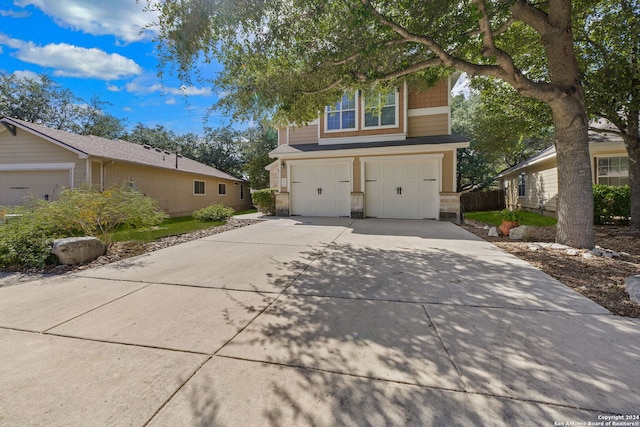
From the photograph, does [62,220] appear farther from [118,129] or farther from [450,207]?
[118,129]

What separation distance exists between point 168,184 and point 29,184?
5085 millimetres

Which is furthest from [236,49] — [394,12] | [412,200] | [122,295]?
[412,200]

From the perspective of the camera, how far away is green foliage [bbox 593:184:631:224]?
9.21 metres

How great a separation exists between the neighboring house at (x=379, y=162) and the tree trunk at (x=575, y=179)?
4.46 meters

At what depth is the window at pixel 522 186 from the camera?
54.1 feet

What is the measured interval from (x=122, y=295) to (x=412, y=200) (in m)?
9.88

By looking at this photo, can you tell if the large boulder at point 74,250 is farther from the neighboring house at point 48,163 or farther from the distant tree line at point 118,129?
the distant tree line at point 118,129

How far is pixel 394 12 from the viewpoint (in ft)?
21.3

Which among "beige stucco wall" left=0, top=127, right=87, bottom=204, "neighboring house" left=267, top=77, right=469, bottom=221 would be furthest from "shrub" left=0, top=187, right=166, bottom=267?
"neighboring house" left=267, top=77, right=469, bottom=221

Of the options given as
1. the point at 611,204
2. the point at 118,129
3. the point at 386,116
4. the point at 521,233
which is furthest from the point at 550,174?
the point at 118,129

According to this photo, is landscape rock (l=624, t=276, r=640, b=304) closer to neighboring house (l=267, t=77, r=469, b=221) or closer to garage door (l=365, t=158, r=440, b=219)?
neighboring house (l=267, t=77, r=469, b=221)

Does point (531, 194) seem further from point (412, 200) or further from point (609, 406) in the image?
point (609, 406)

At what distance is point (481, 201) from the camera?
17562 millimetres

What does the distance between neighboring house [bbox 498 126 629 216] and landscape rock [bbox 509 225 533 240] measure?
5607 mm
